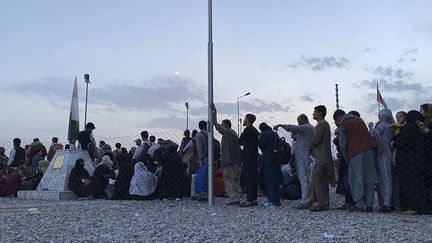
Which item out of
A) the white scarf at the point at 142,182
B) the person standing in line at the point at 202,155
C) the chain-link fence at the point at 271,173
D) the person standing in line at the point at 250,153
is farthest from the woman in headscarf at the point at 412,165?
the white scarf at the point at 142,182

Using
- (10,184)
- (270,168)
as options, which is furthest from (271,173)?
(10,184)

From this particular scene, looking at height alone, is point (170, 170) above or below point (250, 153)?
below

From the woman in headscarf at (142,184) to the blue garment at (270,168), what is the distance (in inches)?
125

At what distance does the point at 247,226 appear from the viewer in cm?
662

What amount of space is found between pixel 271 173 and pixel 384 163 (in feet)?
6.68

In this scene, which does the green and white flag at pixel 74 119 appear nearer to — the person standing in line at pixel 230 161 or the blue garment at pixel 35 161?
the blue garment at pixel 35 161

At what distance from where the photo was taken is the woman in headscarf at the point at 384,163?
8.32 m

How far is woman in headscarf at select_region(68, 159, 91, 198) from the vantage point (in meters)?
12.1

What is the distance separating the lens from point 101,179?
11.9 meters

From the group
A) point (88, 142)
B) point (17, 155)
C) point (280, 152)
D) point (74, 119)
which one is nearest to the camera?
point (280, 152)

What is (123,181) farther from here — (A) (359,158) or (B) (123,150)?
(A) (359,158)

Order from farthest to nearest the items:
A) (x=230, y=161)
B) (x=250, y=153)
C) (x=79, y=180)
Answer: (x=79, y=180), (x=230, y=161), (x=250, y=153)

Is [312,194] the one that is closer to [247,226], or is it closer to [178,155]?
[247,226]

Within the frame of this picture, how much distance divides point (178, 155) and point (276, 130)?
324cm
